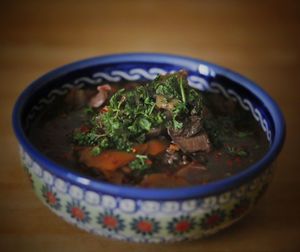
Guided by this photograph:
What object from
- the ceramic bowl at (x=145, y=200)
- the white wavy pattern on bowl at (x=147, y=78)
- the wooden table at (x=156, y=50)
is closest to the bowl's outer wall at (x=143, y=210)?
the ceramic bowl at (x=145, y=200)

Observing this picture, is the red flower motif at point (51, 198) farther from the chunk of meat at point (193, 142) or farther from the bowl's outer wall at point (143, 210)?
the chunk of meat at point (193, 142)

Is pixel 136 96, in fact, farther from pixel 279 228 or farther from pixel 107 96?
pixel 279 228

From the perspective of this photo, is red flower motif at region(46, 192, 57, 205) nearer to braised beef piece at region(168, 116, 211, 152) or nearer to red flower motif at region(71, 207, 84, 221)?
red flower motif at region(71, 207, 84, 221)

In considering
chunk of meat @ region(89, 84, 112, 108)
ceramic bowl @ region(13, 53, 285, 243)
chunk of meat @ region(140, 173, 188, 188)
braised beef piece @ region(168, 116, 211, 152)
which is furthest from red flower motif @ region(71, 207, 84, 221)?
chunk of meat @ region(89, 84, 112, 108)

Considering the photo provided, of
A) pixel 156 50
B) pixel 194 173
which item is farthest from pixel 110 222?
pixel 156 50

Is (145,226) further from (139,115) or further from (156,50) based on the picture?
(156,50)

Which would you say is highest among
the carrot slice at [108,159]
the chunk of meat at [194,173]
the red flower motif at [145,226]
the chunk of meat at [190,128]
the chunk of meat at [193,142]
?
the chunk of meat at [190,128]

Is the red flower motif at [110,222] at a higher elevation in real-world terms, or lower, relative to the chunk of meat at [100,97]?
lower
